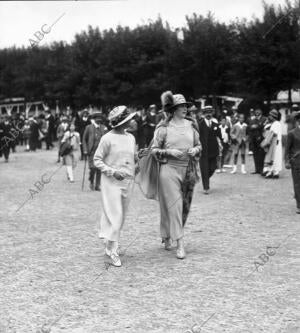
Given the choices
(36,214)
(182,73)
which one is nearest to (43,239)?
(36,214)

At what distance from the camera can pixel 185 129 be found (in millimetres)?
7434

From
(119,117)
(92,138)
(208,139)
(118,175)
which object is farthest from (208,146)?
(118,175)

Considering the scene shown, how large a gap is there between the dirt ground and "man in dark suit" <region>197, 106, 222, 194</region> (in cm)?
202

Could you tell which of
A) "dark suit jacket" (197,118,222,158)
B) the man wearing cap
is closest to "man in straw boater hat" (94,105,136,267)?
"dark suit jacket" (197,118,222,158)

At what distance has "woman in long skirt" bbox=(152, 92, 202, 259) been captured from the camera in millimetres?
7336

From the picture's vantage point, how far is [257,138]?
1859 centimetres

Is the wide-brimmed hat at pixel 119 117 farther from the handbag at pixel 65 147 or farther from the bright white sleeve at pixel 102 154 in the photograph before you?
the handbag at pixel 65 147

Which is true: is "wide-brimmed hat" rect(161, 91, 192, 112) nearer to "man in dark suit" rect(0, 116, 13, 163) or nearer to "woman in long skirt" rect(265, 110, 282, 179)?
"woman in long skirt" rect(265, 110, 282, 179)

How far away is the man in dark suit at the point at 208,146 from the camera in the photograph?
13750mm

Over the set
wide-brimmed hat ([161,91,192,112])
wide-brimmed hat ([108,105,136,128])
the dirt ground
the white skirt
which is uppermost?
wide-brimmed hat ([161,91,192,112])

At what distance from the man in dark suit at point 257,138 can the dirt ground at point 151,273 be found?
6570 millimetres

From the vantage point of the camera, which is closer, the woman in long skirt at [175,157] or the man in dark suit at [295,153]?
the woman in long skirt at [175,157]

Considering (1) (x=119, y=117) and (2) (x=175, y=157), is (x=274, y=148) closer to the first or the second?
(2) (x=175, y=157)

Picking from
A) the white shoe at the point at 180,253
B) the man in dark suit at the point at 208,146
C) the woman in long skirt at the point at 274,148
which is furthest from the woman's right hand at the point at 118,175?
the woman in long skirt at the point at 274,148
